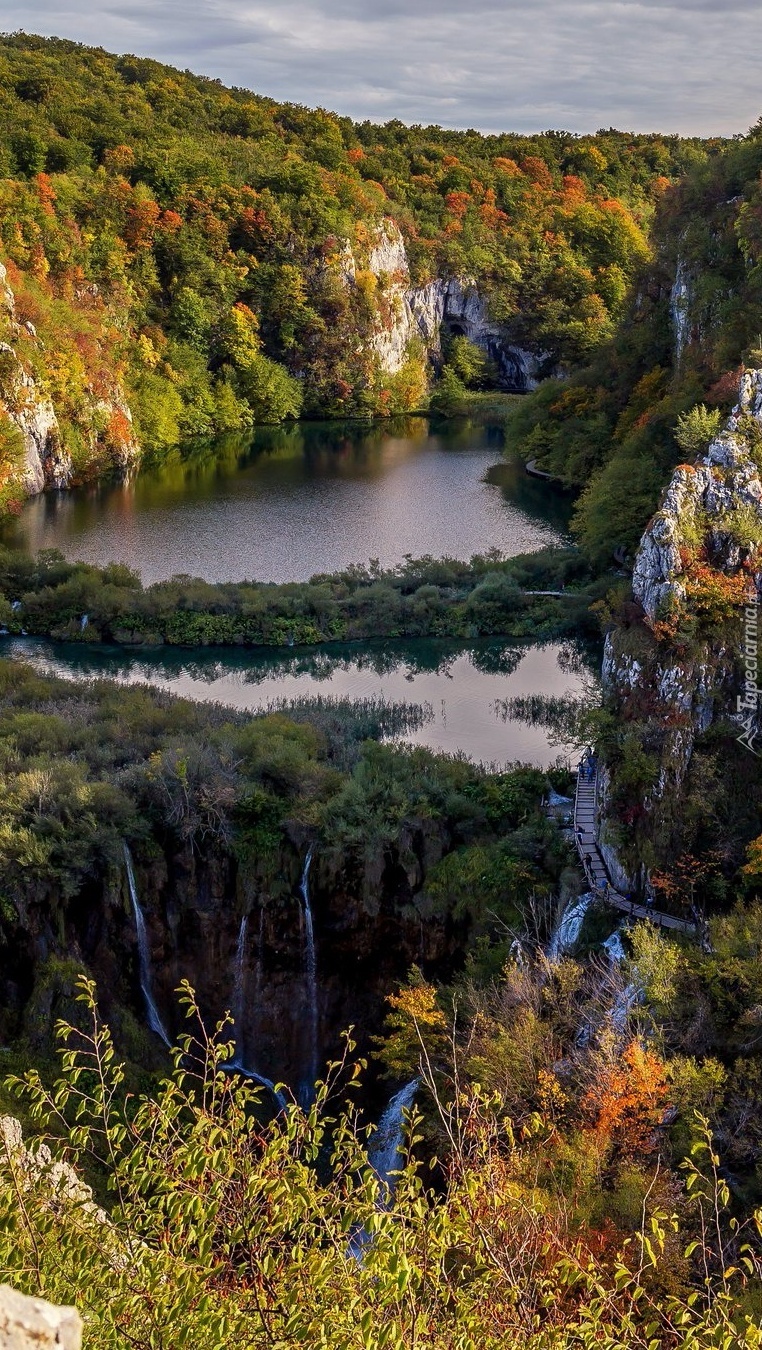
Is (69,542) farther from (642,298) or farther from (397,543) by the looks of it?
(642,298)

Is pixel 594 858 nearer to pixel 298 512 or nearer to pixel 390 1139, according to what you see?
pixel 390 1139

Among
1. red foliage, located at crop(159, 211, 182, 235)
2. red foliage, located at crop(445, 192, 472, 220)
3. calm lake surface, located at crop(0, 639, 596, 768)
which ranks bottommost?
calm lake surface, located at crop(0, 639, 596, 768)

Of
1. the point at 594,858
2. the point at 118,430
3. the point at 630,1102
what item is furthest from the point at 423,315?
the point at 630,1102

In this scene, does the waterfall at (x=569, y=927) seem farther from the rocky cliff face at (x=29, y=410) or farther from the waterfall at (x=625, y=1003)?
the rocky cliff face at (x=29, y=410)

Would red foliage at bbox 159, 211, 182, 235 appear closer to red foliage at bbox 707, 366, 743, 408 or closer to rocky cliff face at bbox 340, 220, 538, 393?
rocky cliff face at bbox 340, 220, 538, 393

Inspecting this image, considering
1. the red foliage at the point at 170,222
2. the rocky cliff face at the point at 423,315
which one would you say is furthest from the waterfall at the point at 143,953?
the rocky cliff face at the point at 423,315

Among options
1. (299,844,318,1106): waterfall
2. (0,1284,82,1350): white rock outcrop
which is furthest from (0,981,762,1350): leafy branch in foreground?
(299,844,318,1106): waterfall
